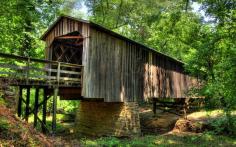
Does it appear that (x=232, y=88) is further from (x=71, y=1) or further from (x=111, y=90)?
(x=71, y=1)

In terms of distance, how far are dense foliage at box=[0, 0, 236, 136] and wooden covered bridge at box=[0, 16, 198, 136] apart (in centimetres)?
300

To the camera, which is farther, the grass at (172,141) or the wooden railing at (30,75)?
the grass at (172,141)

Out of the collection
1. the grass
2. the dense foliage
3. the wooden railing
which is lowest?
the grass

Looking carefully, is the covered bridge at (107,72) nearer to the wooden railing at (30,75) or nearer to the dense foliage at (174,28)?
the wooden railing at (30,75)

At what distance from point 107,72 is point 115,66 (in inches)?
29.0

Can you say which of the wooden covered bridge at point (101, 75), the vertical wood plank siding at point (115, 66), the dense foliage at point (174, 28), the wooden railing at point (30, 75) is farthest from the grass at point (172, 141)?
the wooden railing at point (30, 75)

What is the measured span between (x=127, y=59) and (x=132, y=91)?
2.08m

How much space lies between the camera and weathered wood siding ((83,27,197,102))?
53.9 ft

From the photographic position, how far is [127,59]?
18.2 meters

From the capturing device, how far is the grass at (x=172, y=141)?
47.1 feet

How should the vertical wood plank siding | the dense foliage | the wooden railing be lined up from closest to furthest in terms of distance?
the wooden railing, the dense foliage, the vertical wood plank siding

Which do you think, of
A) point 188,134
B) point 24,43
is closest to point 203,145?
point 188,134

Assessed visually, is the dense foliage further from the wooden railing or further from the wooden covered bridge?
the wooden railing

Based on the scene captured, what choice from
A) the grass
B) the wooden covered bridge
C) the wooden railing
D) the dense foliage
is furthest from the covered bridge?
the dense foliage
